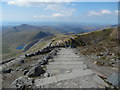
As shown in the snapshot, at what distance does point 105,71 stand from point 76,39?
42229 millimetres

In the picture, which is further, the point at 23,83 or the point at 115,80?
the point at 115,80

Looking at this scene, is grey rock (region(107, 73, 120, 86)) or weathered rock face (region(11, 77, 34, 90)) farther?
grey rock (region(107, 73, 120, 86))

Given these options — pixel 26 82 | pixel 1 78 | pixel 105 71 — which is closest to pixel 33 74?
pixel 26 82

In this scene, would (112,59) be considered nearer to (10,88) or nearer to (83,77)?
(83,77)

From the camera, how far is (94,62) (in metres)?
22.4

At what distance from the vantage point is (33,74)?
15.8 meters

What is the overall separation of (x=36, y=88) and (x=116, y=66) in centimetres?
1293

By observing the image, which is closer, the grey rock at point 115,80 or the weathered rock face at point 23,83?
the weathered rock face at point 23,83

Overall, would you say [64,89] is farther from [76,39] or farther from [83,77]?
[76,39]

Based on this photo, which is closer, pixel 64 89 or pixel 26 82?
pixel 64 89

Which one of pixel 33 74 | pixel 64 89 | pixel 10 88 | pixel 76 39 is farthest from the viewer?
pixel 76 39

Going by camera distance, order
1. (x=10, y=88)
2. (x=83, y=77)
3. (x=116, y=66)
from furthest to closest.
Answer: (x=116, y=66), (x=83, y=77), (x=10, y=88)

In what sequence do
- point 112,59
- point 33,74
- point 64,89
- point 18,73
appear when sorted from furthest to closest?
1. point 112,59
2. point 18,73
3. point 33,74
4. point 64,89

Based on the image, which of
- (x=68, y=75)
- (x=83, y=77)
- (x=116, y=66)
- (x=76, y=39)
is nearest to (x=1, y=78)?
(x=68, y=75)
